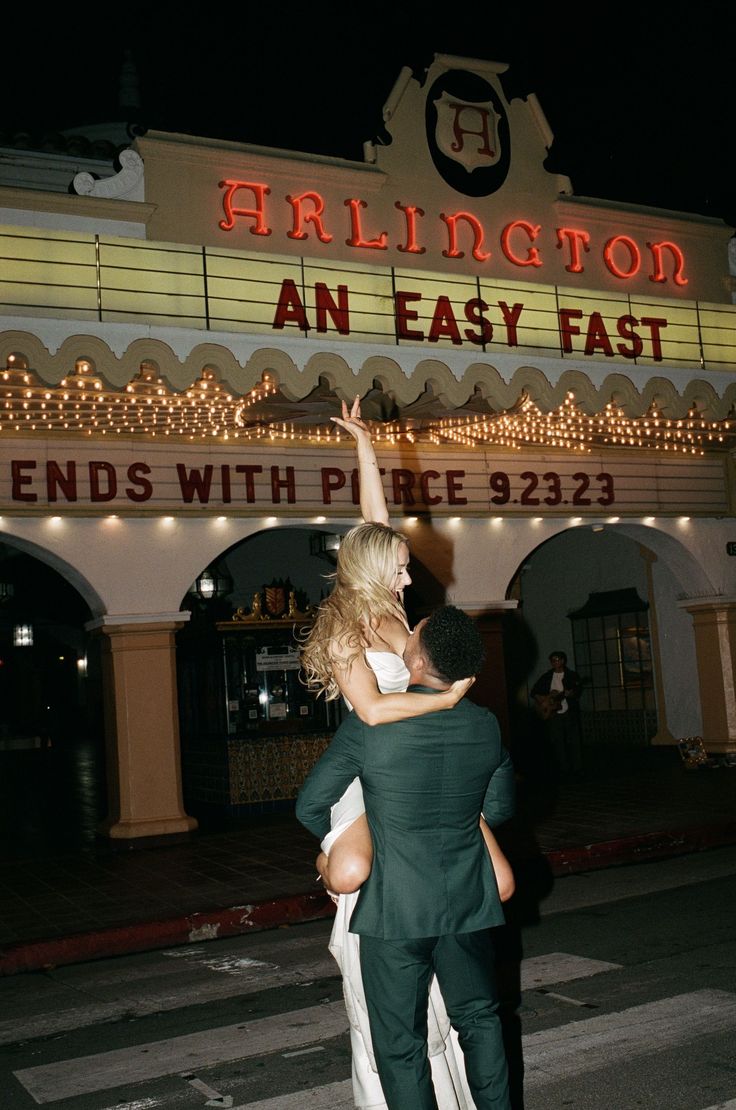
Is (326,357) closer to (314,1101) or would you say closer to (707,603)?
(314,1101)

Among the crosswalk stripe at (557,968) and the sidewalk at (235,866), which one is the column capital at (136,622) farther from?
the crosswalk stripe at (557,968)

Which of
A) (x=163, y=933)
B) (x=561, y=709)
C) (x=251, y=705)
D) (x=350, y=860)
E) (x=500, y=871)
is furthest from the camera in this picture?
(x=561, y=709)

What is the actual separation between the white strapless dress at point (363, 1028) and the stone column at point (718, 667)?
13017mm

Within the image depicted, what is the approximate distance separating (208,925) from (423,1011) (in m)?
5.54

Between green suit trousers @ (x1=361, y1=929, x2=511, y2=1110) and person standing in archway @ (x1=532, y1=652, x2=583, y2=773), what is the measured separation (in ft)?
39.5

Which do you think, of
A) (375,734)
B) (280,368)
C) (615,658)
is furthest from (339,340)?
(615,658)

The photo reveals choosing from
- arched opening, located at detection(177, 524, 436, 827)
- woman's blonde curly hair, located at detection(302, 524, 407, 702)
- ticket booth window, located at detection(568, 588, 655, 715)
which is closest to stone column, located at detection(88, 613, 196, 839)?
arched opening, located at detection(177, 524, 436, 827)

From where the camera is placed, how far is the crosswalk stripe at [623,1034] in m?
4.75

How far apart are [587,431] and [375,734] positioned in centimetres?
1148

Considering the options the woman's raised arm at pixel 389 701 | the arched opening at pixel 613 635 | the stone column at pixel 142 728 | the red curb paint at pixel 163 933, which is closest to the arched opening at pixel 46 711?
the stone column at pixel 142 728

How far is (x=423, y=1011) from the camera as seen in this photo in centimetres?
325

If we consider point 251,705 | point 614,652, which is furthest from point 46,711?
point 251,705

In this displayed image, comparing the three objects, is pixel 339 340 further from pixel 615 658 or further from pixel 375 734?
pixel 615 658

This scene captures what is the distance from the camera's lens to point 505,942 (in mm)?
7074
